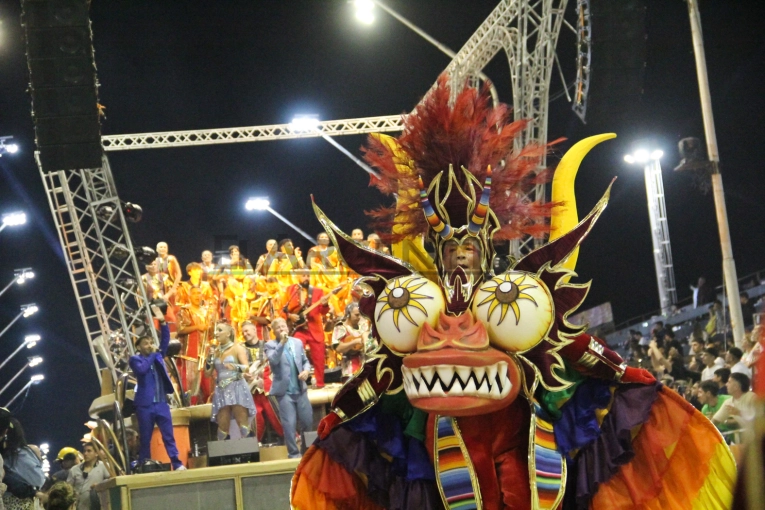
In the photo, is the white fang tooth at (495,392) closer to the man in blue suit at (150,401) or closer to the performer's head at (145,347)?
the man in blue suit at (150,401)

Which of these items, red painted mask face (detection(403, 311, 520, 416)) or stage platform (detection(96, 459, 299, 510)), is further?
stage platform (detection(96, 459, 299, 510))

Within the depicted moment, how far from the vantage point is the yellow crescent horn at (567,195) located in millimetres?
4062

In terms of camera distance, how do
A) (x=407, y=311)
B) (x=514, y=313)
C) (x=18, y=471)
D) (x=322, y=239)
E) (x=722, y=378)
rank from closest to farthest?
(x=514, y=313), (x=407, y=311), (x=18, y=471), (x=722, y=378), (x=322, y=239)

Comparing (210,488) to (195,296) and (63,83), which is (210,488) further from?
(195,296)

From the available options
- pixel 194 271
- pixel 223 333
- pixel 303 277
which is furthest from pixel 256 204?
pixel 223 333

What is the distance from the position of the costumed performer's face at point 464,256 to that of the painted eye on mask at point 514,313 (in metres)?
0.20

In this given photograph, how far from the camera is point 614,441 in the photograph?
364cm

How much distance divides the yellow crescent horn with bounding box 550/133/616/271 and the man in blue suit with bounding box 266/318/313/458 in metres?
4.25

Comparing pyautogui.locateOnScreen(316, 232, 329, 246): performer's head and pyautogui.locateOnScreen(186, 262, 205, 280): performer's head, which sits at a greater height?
pyautogui.locateOnScreen(186, 262, 205, 280): performer's head

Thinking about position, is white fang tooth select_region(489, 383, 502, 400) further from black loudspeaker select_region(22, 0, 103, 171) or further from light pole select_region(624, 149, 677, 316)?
light pole select_region(624, 149, 677, 316)

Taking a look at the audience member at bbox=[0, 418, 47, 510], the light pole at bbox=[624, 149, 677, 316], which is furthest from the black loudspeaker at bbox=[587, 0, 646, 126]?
the audience member at bbox=[0, 418, 47, 510]

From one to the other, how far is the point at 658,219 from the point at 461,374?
12.0 metres

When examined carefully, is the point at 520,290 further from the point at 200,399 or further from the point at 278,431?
the point at 200,399

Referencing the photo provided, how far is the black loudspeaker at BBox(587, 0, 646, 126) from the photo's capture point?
366 inches
